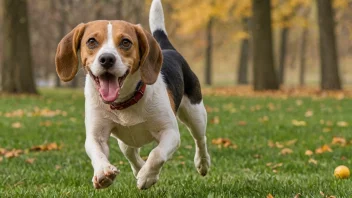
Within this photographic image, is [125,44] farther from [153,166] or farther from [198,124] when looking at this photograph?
[198,124]

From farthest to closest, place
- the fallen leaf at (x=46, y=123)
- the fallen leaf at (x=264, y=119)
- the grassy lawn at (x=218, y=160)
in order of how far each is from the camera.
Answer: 1. the fallen leaf at (x=264, y=119)
2. the fallen leaf at (x=46, y=123)
3. the grassy lawn at (x=218, y=160)

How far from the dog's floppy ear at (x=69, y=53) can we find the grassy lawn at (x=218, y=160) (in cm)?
92

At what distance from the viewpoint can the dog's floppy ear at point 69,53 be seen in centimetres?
420

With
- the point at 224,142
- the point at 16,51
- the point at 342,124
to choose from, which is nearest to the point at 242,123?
the point at 342,124

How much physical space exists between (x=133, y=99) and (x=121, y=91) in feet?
0.41

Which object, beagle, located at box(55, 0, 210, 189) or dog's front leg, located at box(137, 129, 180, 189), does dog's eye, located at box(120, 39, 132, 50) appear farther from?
dog's front leg, located at box(137, 129, 180, 189)

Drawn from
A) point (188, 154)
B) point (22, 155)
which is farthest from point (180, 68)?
point (22, 155)

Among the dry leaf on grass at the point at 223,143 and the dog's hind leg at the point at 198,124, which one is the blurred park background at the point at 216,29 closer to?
the dog's hind leg at the point at 198,124

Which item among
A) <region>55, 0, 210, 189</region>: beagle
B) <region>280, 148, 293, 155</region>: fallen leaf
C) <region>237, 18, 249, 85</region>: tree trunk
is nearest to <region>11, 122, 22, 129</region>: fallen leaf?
<region>280, 148, 293, 155</region>: fallen leaf

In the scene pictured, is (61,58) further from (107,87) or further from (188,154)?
(188,154)

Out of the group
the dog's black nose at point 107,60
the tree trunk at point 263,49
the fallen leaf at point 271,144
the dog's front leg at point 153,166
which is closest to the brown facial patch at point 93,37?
the dog's black nose at point 107,60

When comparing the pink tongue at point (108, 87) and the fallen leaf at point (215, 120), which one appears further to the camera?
the fallen leaf at point (215, 120)

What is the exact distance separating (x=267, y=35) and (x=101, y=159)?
1765 cm

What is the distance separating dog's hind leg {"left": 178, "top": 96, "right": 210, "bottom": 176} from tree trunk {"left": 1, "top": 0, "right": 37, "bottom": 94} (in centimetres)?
1344
